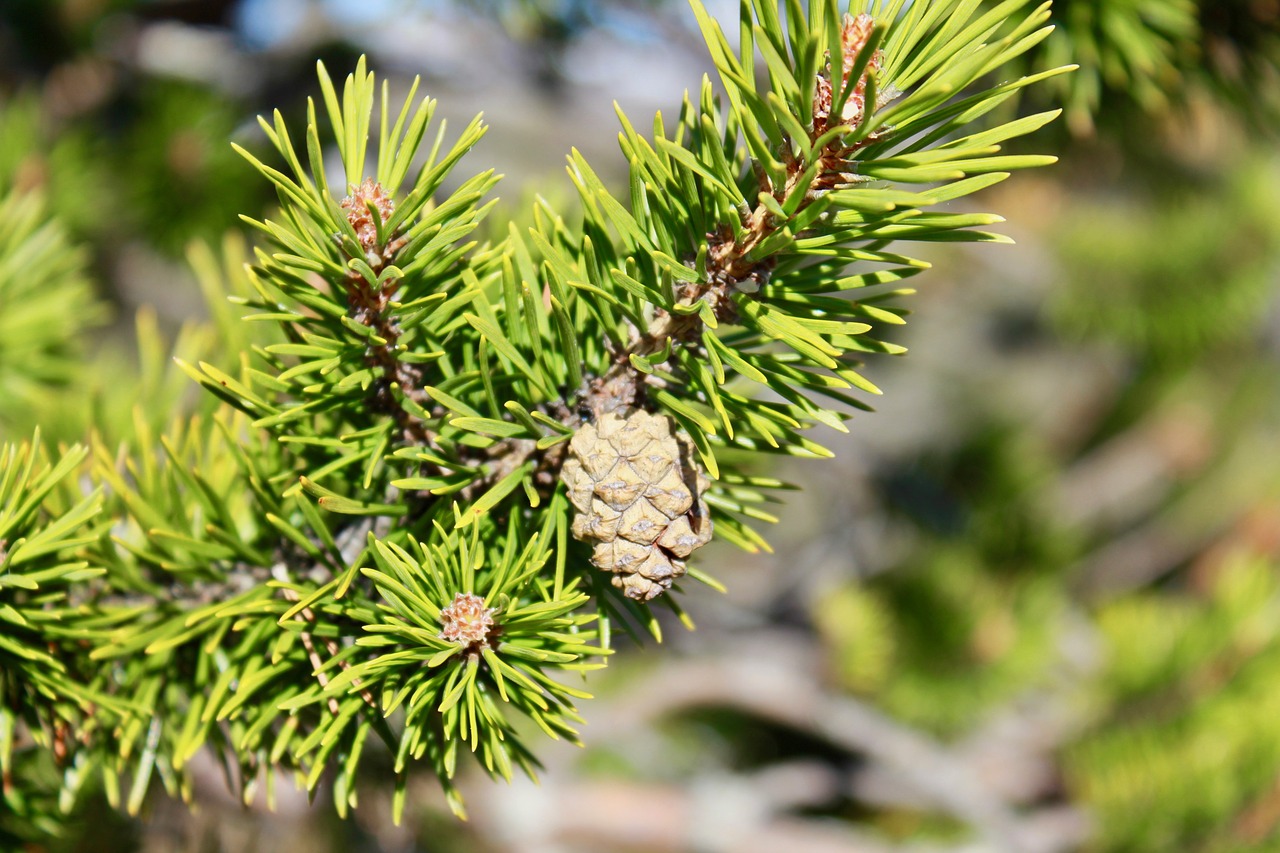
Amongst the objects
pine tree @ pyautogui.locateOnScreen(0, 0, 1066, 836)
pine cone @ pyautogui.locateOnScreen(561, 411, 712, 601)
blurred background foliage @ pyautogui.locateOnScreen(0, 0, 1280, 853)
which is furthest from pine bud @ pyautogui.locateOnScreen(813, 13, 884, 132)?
blurred background foliage @ pyautogui.locateOnScreen(0, 0, 1280, 853)

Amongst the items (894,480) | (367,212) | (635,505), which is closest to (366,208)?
(367,212)

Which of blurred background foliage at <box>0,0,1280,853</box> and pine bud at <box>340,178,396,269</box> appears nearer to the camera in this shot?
pine bud at <box>340,178,396,269</box>

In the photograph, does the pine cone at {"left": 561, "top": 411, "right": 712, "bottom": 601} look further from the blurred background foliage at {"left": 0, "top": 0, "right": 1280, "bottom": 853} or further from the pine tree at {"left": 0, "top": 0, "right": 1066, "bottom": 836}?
the blurred background foliage at {"left": 0, "top": 0, "right": 1280, "bottom": 853}

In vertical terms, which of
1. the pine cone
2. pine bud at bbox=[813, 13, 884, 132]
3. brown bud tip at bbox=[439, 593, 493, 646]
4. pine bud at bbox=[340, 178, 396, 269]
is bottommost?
brown bud tip at bbox=[439, 593, 493, 646]

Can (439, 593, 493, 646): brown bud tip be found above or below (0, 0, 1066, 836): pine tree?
below

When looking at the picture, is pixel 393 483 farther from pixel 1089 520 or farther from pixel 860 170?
pixel 1089 520

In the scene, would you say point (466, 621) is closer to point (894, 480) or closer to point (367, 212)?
point (367, 212)

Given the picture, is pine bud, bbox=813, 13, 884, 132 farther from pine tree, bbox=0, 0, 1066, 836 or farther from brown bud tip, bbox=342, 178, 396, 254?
brown bud tip, bbox=342, 178, 396, 254
